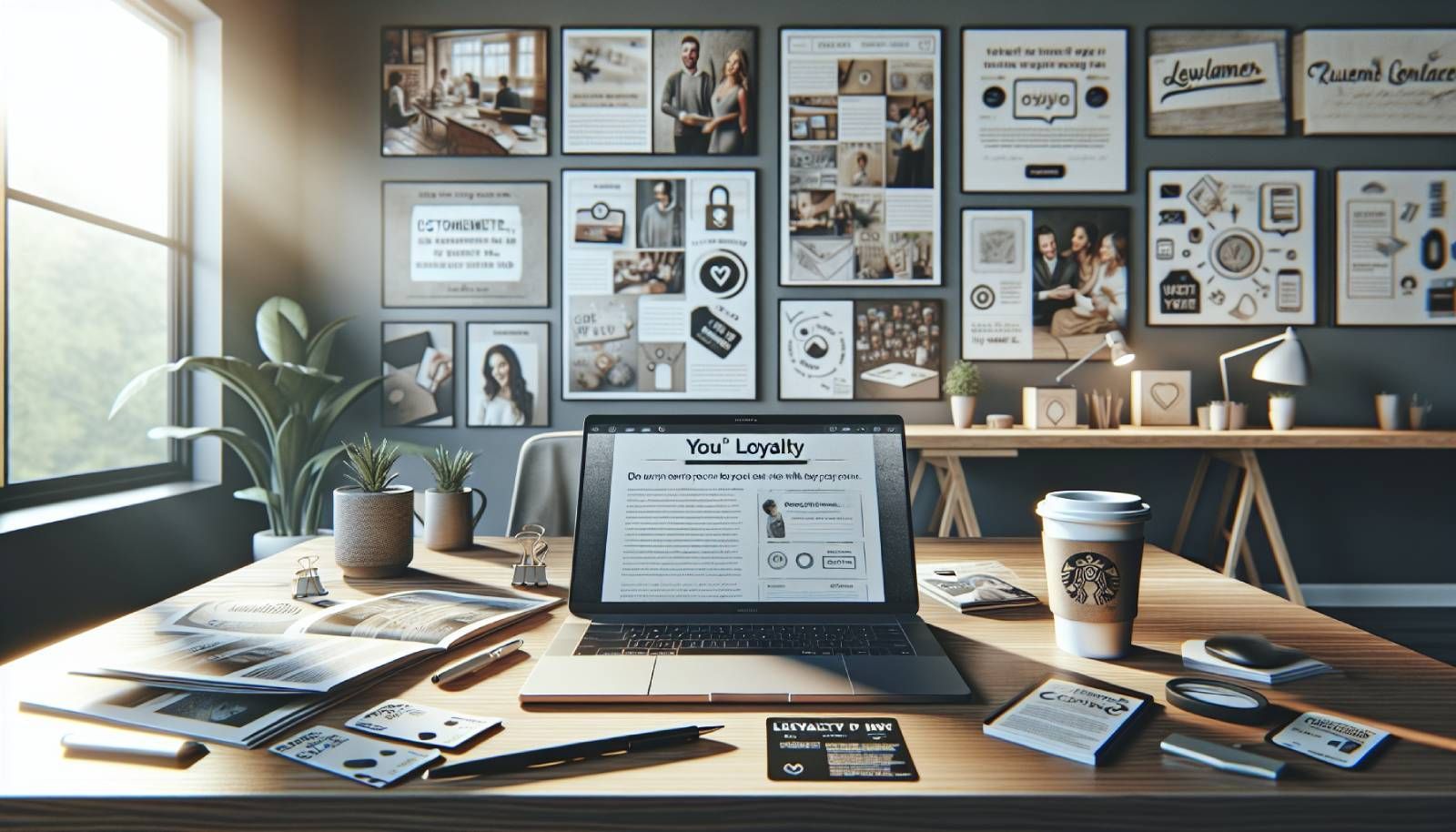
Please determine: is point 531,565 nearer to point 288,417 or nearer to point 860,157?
point 288,417

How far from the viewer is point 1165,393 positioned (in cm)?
338

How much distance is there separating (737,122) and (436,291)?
1484mm

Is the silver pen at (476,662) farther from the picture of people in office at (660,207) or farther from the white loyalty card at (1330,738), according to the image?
the picture of people in office at (660,207)

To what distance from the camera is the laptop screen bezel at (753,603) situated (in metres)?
0.90

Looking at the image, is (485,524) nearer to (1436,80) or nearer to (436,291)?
(436,291)

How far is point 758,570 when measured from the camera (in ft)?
2.99

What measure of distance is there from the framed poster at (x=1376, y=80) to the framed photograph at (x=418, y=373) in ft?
12.5

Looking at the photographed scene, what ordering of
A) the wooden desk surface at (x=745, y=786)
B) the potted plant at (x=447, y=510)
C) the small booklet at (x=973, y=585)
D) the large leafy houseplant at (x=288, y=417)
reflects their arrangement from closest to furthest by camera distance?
the wooden desk surface at (x=745, y=786) → the small booklet at (x=973, y=585) → the potted plant at (x=447, y=510) → the large leafy houseplant at (x=288, y=417)

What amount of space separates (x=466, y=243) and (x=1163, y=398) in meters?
3.01

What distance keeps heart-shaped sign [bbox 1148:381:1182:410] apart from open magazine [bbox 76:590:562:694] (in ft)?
10.2

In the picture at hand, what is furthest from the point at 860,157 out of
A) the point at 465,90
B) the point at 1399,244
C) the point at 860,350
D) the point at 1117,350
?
the point at 1399,244

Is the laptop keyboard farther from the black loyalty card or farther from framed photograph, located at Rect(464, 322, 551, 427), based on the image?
framed photograph, located at Rect(464, 322, 551, 427)

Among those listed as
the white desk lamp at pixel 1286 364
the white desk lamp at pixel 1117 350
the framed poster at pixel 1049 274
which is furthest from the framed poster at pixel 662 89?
the white desk lamp at pixel 1286 364

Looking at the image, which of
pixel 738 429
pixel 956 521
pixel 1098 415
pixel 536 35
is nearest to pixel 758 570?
pixel 738 429
